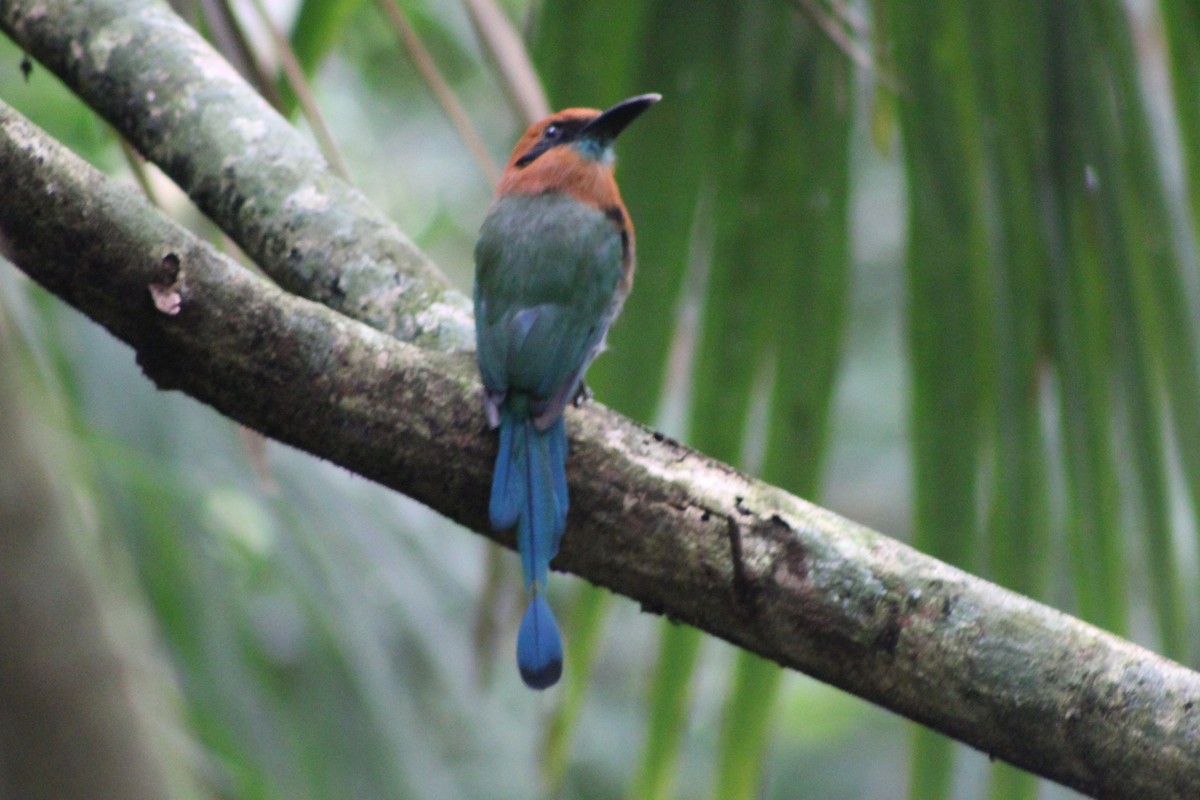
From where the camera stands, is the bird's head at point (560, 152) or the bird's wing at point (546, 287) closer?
the bird's wing at point (546, 287)

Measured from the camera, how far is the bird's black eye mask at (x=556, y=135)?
3121 millimetres

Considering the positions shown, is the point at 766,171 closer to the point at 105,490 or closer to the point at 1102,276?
the point at 1102,276

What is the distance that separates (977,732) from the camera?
1.86 metres

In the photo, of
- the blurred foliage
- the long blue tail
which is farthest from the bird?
the blurred foliage

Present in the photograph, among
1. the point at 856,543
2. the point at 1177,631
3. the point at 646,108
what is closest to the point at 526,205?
the point at 646,108

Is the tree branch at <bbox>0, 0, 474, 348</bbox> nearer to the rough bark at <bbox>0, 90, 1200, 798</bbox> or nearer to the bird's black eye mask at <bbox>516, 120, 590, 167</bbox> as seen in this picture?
the rough bark at <bbox>0, 90, 1200, 798</bbox>

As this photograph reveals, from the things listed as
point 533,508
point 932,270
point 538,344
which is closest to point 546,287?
point 538,344

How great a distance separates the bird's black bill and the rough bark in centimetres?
78

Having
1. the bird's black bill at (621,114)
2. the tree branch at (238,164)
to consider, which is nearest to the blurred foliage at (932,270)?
the bird's black bill at (621,114)

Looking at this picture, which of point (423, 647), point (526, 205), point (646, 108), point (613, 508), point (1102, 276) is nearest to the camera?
point (613, 508)

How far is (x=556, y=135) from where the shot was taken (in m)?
3.22

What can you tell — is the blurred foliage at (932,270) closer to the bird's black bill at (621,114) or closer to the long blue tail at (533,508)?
the bird's black bill at (621,114)

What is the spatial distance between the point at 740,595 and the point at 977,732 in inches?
14.8

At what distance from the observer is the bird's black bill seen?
2.53 m
